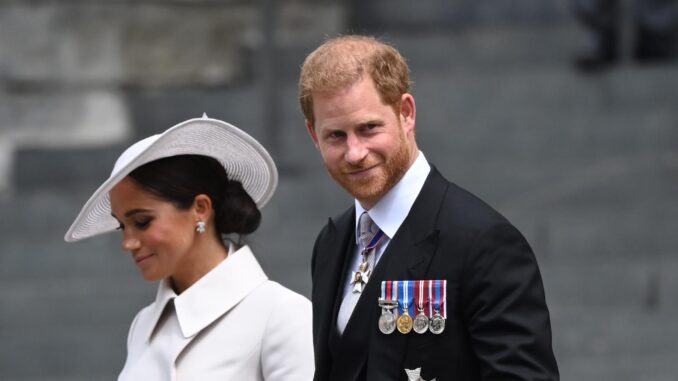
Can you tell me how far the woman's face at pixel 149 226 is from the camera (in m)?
3.50

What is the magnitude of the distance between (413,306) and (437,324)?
0.06 m

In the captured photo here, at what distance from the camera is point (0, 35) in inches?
415

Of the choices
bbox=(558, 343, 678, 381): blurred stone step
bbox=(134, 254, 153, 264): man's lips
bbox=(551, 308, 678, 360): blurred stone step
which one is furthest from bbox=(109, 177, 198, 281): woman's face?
bbox=(551, 308, 678, 360): blurred stone step

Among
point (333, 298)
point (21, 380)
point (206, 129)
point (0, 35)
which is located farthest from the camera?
point (0, 35)

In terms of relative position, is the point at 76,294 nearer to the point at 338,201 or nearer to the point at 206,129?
the point at 338,201

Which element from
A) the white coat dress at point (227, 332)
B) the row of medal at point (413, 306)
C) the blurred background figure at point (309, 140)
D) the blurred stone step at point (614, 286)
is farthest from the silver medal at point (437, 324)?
the blurred stone step at point (614, 286)

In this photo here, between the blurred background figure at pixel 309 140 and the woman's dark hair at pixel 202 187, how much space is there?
11.0 ft

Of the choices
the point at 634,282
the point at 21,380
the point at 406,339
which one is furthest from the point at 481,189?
the point at 406,339

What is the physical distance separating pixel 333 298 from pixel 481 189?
5.58 metres

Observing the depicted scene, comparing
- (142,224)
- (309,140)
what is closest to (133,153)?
(142,224)

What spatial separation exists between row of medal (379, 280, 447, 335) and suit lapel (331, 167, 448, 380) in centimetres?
1

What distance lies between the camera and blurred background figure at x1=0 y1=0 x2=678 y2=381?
739 cm

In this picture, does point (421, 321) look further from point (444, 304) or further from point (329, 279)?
point (329, 279)

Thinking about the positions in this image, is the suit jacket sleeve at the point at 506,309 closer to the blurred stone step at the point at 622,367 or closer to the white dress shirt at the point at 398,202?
the white dress shirt at the point at 398,202
